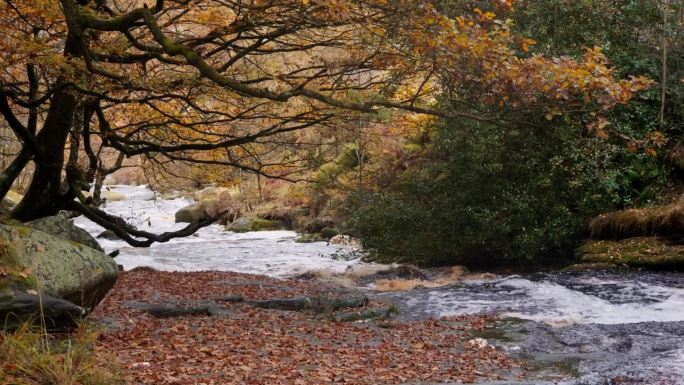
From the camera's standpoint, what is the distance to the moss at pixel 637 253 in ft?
43.4

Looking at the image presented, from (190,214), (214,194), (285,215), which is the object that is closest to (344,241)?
(285,215)

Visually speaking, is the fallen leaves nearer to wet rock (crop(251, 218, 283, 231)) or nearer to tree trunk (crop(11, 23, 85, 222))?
tree trunk (crop(11, 23, 85, 222))

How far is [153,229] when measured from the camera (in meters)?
29.9

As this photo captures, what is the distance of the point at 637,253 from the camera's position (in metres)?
13.8

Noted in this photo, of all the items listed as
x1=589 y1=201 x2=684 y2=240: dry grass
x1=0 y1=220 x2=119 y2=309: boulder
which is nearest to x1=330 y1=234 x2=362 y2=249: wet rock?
x1=589 y1=201 x2=684 y2=240: dry grass

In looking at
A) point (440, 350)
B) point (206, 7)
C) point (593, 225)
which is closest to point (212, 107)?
point (206, 7)

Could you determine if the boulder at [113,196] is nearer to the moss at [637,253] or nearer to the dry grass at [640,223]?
the dry grass at [640,223]

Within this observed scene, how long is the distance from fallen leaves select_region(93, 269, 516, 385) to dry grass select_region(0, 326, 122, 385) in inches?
14.8

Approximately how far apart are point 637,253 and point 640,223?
865 millimetres

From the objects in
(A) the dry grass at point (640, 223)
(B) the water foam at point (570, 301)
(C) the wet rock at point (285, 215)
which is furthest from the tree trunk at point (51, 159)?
(C) the wet rock at point (285, 215)

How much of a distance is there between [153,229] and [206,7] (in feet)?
68.5

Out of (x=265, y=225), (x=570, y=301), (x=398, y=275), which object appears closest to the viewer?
(x=570, y=301)

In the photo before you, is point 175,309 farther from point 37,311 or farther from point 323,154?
point 323,154

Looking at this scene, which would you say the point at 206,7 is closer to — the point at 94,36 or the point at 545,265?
the point at 94,36
